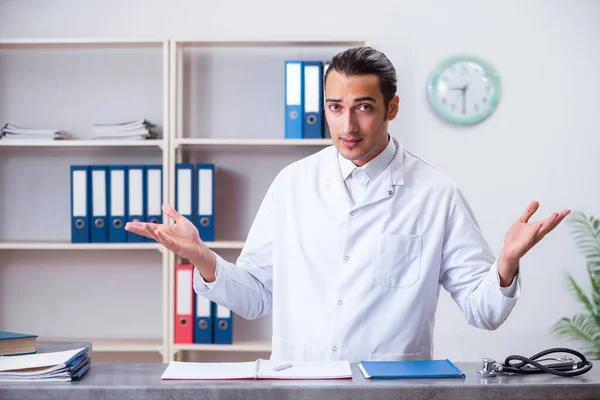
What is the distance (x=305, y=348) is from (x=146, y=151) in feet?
5.88

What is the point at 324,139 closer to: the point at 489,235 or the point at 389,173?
the point at 489,235

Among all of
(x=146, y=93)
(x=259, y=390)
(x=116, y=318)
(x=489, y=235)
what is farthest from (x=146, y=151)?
(x=259, y=390)

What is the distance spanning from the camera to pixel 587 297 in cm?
305

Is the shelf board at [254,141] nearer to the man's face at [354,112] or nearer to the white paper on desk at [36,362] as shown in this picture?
the man's face at [354,112]

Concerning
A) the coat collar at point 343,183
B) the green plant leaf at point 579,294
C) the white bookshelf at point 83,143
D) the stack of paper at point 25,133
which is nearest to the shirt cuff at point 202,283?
the coat collar at point 343,183

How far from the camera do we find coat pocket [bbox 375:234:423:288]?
1591mm

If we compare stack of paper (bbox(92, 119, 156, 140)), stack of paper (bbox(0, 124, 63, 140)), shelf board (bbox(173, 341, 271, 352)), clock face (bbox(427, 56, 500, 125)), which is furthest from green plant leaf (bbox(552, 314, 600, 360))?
stack of paper (bbox(0, 124, 63, 140))

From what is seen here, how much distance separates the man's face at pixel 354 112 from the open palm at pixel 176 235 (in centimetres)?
42

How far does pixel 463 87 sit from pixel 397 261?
1.75 metres

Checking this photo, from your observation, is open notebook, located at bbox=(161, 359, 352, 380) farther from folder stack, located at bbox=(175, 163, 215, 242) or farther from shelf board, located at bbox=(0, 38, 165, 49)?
shelf board, located at bbox=(0, 38, 165, 49)

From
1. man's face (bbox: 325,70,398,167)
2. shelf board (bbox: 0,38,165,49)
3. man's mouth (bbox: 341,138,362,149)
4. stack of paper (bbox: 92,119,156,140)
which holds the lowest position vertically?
man's mouth (bbox: 341,138,362,149)

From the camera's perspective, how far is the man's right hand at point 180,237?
4.54 feet

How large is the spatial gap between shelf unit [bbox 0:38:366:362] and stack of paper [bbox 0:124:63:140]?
5cm

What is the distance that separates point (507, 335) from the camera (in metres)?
3.11
